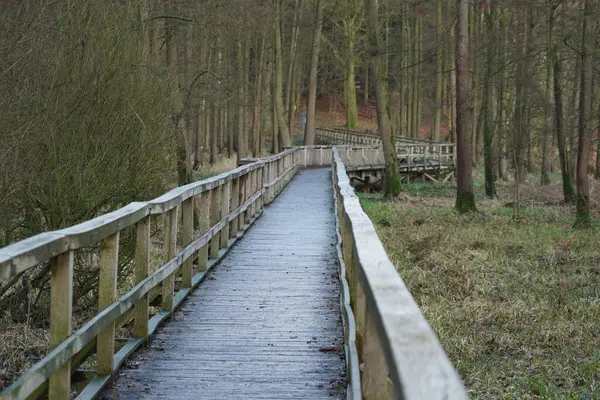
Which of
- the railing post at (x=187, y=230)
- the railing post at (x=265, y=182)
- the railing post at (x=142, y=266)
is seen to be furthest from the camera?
the railing post at (x=265, y=182)

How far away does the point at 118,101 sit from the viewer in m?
10.9

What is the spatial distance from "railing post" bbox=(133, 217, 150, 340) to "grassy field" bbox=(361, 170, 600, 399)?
3380 millimetres

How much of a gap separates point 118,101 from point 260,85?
→ 29.1m

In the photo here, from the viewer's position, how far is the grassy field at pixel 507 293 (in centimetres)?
804

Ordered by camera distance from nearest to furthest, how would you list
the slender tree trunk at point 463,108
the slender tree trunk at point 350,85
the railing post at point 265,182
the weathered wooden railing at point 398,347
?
the weathered wooden railing at point 398,347 < the railing post at point 265,182 < the slender tree trunk at point 463,108 < the slender tree trunk at point 350,85

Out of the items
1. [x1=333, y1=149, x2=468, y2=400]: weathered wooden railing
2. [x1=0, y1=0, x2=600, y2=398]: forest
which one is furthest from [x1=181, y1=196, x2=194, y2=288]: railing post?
[x1=333, y1=149, x2=468, y2=400]: weathered wooden railing

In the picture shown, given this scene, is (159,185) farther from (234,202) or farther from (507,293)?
(507,293)

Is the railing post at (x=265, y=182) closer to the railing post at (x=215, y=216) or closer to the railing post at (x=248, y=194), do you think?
the railing post at (x=248, y=194)

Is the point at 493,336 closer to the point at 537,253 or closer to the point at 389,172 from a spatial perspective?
the point at 537,253

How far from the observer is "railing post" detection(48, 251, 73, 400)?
154 inches

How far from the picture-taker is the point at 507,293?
39.8ft

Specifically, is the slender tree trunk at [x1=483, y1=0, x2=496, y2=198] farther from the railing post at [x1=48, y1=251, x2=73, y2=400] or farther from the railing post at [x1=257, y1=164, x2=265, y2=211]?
the railing post at [x1=48, y1=251, x2=73, y2=400]

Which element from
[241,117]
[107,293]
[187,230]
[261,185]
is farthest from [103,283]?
[241,117]

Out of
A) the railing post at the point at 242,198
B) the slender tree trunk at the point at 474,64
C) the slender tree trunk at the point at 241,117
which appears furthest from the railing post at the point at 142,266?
the slender tree trunk at the point at 241,117
